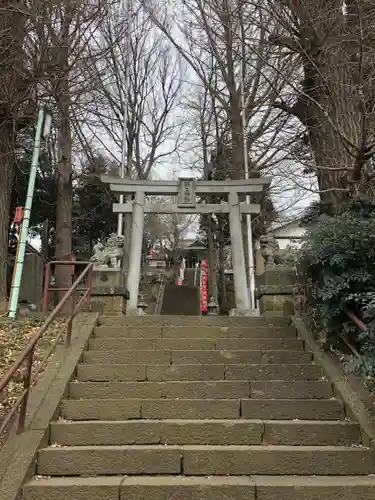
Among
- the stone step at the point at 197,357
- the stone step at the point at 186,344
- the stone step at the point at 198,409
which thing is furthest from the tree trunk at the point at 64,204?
the stone step at the point at 198,409

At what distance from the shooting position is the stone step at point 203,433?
4.71 metres

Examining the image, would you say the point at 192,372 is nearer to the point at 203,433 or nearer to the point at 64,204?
the point at 203,433

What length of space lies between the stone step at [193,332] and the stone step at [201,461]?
2.71 meters

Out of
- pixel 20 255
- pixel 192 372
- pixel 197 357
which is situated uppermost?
pixel 20 255

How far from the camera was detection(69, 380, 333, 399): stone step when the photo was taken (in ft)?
18.1

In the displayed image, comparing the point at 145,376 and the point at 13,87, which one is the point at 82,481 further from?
the point at 13,87

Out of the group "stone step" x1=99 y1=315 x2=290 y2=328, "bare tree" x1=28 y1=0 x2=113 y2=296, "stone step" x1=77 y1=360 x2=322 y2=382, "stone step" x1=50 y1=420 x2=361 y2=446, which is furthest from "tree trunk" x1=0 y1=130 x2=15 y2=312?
"stone step" x1=50 y1=420 x2=361 y2=446

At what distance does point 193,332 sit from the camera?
Result: 7.28 metres

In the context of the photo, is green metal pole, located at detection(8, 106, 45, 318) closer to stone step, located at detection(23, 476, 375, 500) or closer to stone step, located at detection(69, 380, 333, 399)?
stone step, located at detection(69, 380, 333, 399)

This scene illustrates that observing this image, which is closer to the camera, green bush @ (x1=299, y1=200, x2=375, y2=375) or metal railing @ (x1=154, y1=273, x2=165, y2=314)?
green bush @ (x1=299, y1=200, x2=375, y2=375)

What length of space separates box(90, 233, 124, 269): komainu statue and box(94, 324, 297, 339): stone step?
2118 millimetres

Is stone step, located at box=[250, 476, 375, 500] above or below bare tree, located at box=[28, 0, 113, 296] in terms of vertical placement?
below

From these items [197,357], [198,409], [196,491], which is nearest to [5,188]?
[197,357]

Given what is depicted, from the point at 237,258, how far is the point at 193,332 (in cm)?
423
